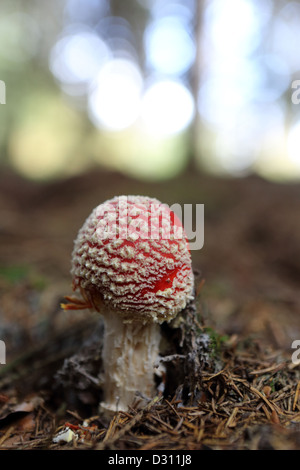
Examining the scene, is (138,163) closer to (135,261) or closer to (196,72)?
(196,72)

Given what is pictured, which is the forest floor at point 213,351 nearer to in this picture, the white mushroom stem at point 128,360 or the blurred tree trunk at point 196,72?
the white mushroom stem at point 128,360

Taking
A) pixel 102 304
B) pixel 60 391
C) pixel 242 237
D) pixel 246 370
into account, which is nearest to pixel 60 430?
pixel 60 391

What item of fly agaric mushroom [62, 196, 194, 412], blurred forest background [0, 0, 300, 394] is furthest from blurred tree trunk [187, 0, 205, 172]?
fly agaric mushroom [62, 196, 194, 412]

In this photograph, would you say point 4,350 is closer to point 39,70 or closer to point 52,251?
point 52,251

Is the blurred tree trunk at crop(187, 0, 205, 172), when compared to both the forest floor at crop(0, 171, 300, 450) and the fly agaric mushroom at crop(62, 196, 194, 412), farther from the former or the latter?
the fly agaric mushroom at crop(62, 196, 194, 412)

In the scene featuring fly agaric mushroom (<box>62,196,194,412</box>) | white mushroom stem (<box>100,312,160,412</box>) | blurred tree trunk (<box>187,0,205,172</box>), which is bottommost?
white mushroom stem (<box>100,312,160,412</box>)

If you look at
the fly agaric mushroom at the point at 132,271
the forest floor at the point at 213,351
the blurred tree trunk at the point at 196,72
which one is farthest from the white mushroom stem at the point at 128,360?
the blurred tree trunk at the point at 196,72
